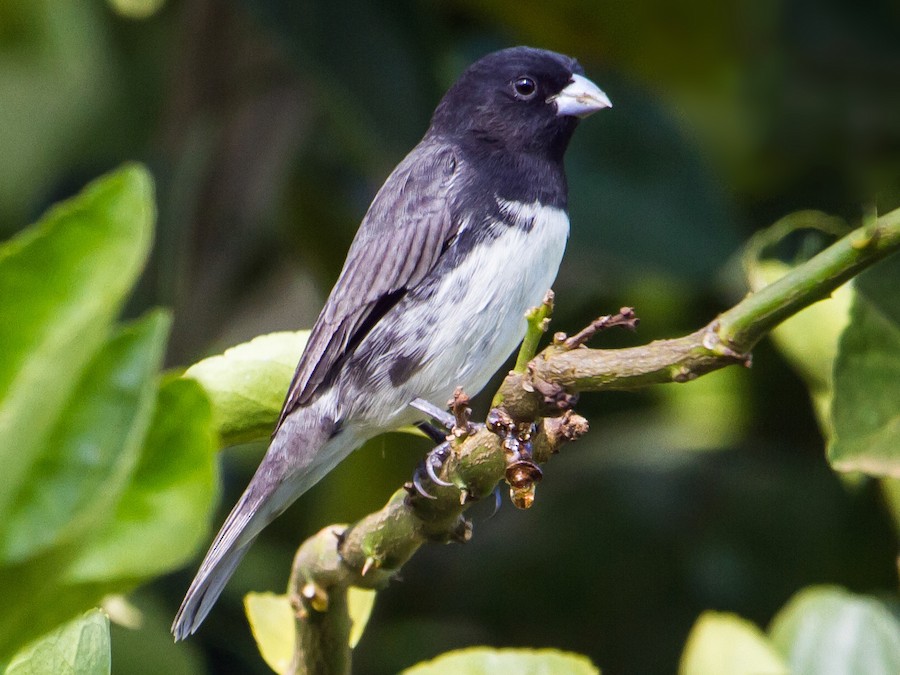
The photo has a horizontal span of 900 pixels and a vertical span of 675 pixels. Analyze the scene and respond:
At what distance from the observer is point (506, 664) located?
5.14 feet

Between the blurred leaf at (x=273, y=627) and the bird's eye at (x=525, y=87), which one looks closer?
the blurred leaf at (x=273, y=627)

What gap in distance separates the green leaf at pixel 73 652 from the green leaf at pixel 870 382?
843 mm

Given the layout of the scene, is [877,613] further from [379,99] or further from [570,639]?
[379,99]

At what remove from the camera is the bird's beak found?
240 cm

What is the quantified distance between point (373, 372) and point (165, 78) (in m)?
1.67

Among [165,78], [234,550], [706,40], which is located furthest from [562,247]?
[165,78]

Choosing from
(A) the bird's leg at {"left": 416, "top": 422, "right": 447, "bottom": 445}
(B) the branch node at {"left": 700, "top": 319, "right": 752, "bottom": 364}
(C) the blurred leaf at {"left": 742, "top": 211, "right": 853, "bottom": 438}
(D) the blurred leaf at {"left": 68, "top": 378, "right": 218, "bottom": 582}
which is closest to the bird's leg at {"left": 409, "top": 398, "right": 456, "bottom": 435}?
(A) the bird's leg at {"left": 416, "top": 422, "right": 447, "bottom": 445}

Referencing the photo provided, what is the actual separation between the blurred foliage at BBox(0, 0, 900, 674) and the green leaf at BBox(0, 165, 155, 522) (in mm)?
1771

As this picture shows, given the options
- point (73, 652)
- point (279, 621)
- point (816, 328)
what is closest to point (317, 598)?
point (279, 621)

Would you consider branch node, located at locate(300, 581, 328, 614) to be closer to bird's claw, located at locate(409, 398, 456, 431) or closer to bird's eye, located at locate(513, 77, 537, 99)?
bird's claw, located at locate(409, 398, 456, 431)

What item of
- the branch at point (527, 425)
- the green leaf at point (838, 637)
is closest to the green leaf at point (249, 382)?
the branch at point (527, 425)

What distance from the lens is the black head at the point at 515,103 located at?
2457mm

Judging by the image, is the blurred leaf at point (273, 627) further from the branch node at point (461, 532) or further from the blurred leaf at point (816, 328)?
the blurred leaf at point (816, 328)

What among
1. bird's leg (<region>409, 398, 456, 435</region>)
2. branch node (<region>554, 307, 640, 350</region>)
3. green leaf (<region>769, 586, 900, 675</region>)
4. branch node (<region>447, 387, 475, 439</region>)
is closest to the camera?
branch node (<region>554, 307, 640, 350</region>)
